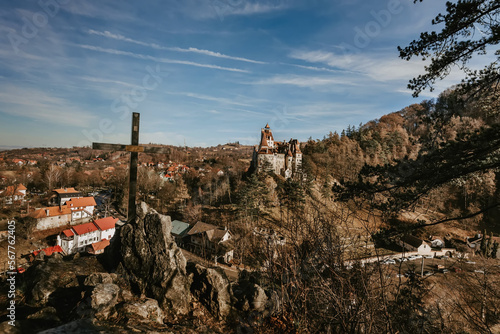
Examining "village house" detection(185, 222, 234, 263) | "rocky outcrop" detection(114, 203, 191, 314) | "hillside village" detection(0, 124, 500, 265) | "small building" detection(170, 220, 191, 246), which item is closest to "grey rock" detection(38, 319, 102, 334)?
"rocky outcrop" detection(114, 203, 191, 314)

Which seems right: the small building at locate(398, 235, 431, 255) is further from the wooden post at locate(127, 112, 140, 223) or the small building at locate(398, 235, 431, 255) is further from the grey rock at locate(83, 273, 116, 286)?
the grey rock at locate(83, 273, 116, 286)

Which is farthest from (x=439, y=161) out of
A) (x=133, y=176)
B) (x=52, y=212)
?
(x=52, y=212)

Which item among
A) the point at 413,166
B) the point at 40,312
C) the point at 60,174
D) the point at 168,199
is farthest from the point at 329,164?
the point at 60,174

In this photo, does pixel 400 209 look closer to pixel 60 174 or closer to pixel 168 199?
pixel 168 199

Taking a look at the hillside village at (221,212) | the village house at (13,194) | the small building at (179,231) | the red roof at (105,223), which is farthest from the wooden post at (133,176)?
the village house at (13,194)

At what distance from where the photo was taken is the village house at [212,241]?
20656 millimetres

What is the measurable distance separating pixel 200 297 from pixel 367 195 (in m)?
5.04

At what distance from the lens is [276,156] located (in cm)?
3850

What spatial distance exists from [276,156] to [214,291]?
111 ft

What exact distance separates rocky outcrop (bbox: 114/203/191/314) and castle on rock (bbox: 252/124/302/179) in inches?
1228

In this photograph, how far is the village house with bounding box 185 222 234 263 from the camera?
2066 centimetres

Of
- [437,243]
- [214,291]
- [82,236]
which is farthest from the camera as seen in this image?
[437,243]

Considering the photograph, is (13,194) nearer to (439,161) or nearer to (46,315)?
(46,315)

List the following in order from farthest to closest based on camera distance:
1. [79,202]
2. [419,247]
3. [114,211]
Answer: [114,211] < [79,202] < [419,247]
